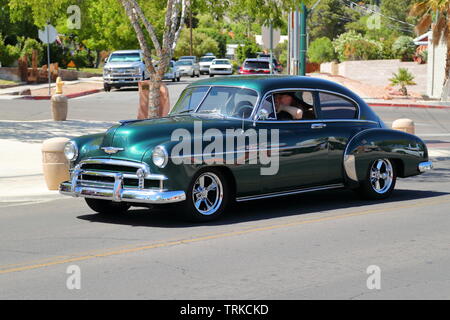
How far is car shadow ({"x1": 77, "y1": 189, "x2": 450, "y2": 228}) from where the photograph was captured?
1067cm

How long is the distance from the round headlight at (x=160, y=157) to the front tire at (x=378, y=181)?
340 cm

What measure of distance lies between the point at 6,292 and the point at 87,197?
10.9ft

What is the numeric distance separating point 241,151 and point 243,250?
1923 millimetres

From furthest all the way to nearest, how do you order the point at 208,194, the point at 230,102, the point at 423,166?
the point at 423,166
the point at 230,102
the point at 208,194

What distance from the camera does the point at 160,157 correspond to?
9.80 m

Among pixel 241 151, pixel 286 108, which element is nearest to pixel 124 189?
pixel 241 151

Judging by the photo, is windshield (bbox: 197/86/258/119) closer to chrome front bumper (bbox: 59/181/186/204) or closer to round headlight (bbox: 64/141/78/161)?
chrome front bumper (bbox: 59/181/186/204)

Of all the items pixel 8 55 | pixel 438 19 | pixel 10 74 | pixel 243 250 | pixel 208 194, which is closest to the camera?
pixel 243 250

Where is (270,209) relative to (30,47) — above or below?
below

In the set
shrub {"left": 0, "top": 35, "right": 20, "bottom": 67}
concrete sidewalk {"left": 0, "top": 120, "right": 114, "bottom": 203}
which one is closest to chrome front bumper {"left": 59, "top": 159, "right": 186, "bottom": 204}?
concrete sidewalk {"left": 0, "top": 120, "right": 114, "bottom": 203}

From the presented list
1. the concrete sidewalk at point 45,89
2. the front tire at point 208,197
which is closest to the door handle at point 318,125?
the front tire at point 208,197

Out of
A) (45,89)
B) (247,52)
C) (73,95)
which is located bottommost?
(73,95)

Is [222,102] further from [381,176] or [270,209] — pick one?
[381,176]
